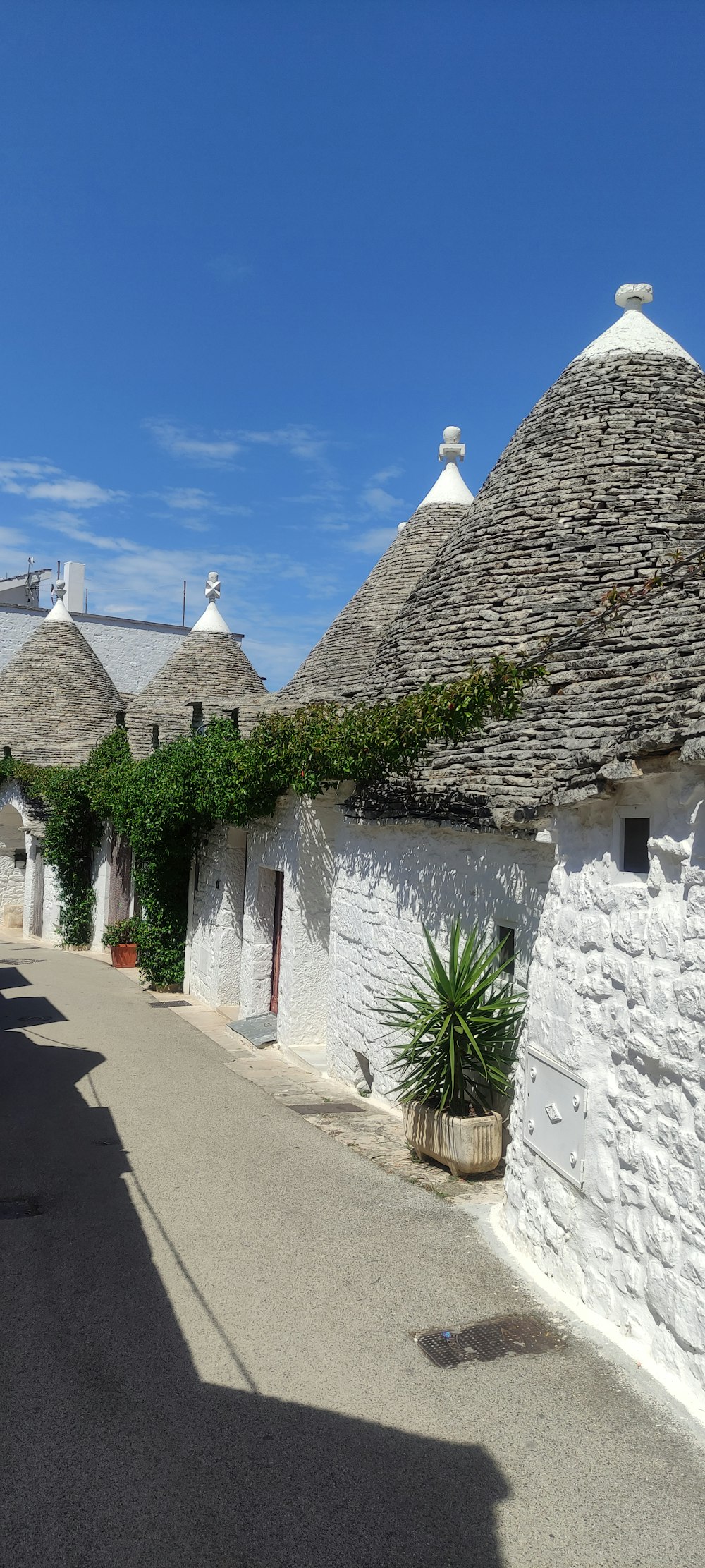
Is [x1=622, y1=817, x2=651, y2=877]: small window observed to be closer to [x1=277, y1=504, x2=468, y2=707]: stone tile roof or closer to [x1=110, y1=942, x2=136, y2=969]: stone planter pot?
[x1=277, y1=504, x2=468, y2=707]: stone tile roof

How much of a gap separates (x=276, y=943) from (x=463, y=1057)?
22.5 feet

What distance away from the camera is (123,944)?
1903 cm

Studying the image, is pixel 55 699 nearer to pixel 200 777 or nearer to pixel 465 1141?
pixel 200 777

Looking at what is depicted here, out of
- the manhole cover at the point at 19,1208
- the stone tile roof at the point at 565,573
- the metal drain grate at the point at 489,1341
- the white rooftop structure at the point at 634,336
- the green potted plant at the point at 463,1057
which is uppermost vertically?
the white rooftop structure at the point at 634,336

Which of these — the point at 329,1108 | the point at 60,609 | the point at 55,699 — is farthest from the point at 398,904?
the point at 60,609

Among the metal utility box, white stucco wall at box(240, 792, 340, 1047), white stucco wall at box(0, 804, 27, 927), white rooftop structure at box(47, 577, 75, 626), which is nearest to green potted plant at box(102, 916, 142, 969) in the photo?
white stucco wall at box(0, 804, 27, 927)

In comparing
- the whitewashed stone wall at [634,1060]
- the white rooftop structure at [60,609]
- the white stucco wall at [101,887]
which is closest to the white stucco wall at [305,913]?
the whitewashed stone wall at [634,1060]

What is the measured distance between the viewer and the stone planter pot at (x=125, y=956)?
1903cm

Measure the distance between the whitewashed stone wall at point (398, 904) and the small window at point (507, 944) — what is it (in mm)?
48

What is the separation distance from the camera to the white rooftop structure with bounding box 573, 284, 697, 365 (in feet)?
36.2

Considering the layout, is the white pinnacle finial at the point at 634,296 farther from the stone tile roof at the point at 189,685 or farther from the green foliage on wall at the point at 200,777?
the stone tile roof at the point at 189,685

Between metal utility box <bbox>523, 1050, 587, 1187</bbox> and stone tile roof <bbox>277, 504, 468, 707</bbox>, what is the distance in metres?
9.85

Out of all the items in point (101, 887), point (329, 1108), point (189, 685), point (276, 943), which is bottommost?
point (329, 1108)

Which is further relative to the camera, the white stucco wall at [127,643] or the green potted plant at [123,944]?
the white stucco wall at [127,643]
